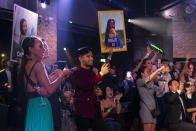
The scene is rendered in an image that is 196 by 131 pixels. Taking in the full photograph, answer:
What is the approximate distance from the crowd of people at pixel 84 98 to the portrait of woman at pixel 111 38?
0.38 meters

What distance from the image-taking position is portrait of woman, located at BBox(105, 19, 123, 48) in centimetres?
506

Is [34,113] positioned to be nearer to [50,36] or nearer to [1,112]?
[1,112]

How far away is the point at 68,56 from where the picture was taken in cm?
905

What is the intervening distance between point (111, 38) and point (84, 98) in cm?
169

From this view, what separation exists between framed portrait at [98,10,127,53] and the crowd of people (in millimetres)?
380

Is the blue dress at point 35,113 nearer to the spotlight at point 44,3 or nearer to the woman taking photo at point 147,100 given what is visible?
the woman taking photo at point 147,100

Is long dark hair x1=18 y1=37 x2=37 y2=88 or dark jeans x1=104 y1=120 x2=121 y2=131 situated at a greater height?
long dark hair x1=18 y1=37 x2=37 y2=88

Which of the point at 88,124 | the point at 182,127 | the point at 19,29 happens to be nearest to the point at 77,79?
the point at 88,124

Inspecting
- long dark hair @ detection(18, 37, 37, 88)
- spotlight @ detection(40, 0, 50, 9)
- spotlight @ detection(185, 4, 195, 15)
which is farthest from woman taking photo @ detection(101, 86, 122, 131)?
spotlight @ detection(185, 4, 195, 15)

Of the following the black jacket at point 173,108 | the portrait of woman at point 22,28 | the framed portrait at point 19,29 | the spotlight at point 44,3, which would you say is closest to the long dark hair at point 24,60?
the framed portrait at point 19,29

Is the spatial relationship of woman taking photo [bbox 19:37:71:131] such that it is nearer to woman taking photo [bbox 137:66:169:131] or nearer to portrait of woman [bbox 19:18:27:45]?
portrait of woman [bbox 19:18:27:45]

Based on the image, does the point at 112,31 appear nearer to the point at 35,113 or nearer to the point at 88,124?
the point at 88,124

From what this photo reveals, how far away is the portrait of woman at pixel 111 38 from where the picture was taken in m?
5.06

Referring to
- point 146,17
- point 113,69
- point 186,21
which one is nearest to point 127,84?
point 113,69
